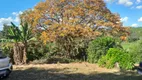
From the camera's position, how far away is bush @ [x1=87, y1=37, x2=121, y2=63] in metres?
15.1

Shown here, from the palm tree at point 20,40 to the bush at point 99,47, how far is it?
13.6ft

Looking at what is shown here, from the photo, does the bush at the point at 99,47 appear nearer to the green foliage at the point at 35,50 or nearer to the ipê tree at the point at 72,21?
the ipê tree at the point at 72,21

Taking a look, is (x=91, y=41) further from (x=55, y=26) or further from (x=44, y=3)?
(x=44, y=3)

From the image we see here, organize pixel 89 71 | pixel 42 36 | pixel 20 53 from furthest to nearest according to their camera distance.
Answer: pixel 42 36 → pixel 20 53 → pixel 89 71

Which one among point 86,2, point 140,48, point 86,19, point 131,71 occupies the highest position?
point 86,2

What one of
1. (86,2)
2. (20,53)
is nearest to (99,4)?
(86,2)

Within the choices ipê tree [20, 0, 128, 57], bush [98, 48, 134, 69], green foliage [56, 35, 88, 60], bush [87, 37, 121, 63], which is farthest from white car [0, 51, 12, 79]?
green foliage [56, 35, 88, 60]

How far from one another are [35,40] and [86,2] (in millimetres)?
4433

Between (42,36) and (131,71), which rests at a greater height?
(42,36)

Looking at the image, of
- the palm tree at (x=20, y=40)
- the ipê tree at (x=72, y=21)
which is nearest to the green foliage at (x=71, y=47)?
the ipê tree at (x=72, y=21)

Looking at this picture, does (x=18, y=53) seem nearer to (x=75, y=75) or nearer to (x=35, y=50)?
(x=35, y=50)

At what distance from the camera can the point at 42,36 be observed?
16.3 m

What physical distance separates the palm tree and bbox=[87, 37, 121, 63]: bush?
416 cm

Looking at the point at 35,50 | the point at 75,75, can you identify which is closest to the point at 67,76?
the point at 75,75
